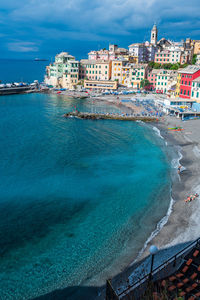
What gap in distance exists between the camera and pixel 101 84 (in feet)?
327

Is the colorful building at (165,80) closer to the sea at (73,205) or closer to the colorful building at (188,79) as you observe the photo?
the colorful building at (188,79)

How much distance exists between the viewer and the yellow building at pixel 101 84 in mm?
97938

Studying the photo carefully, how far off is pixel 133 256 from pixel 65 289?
5372mm

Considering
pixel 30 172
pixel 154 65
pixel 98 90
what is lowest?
pixel 30 172

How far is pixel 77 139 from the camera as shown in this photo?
4700cm

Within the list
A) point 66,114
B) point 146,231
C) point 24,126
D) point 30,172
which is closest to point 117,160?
point 30,172

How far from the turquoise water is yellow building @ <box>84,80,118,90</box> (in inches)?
2021

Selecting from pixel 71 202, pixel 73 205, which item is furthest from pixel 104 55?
pixel 73 205

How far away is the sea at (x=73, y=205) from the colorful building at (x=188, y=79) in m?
23.5

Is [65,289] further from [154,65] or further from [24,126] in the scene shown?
[154,65]

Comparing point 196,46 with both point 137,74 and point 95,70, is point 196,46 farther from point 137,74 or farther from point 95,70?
point 95,70

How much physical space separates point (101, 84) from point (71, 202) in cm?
8005

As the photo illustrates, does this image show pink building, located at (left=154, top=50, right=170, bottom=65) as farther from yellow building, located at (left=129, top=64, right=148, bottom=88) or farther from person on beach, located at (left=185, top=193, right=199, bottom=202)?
person on beach, located at (left=185, top=193, right=199, bottom=202)

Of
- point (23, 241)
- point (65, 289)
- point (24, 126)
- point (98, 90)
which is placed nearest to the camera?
point (65, 289)
